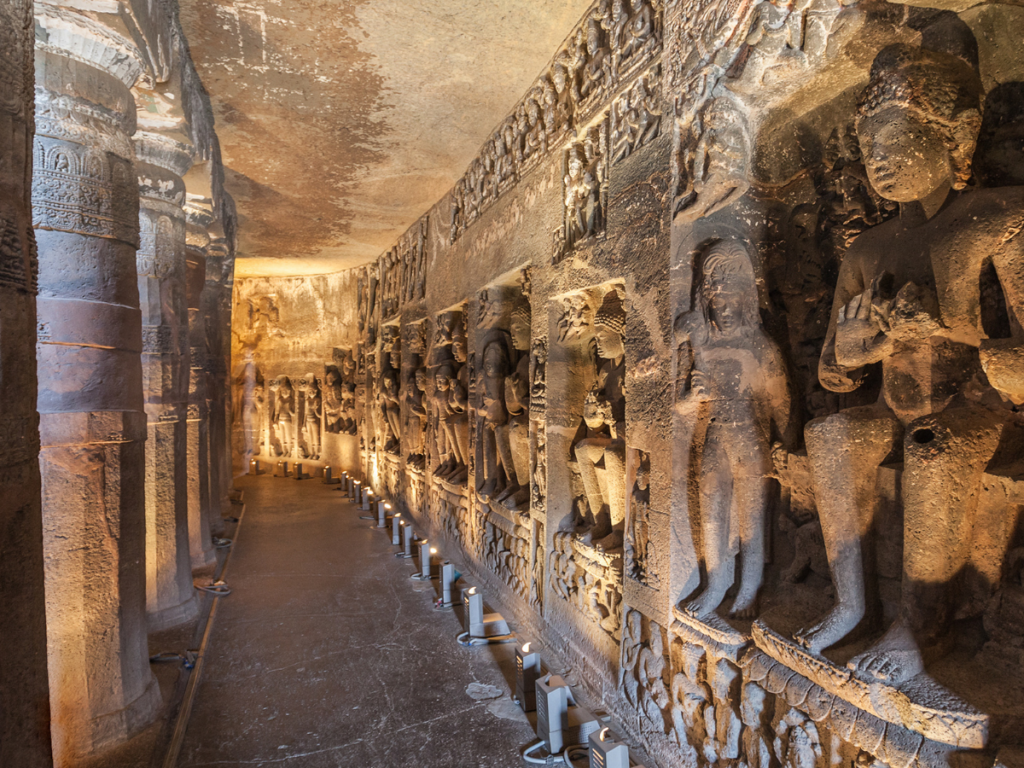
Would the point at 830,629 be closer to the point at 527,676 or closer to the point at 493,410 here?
the point at 527,676

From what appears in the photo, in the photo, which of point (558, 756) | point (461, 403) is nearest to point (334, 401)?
point (461, 403)

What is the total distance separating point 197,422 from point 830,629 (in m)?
6.35

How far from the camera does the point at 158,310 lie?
4.92m

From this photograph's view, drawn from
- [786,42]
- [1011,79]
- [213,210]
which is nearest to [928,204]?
[1011,79]

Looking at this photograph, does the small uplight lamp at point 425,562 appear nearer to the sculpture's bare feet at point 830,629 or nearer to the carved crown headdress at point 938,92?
the sculpture's bare feet at point 830,629

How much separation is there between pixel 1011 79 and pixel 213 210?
6383 mm

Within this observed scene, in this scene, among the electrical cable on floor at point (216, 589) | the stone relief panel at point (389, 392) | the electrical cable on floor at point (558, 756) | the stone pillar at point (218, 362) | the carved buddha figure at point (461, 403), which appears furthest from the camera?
the stone relief panel at point (389, 392)

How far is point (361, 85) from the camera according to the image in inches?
185

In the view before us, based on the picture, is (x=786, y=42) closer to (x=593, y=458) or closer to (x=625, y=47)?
(x=625, y=47)

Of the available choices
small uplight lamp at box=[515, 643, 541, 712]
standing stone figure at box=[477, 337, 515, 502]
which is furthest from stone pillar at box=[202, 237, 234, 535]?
small uplight lamp at box=[515, 643, 541, 712]

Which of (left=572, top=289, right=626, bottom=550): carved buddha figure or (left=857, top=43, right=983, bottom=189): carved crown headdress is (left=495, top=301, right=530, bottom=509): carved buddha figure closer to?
(left=572, top=289, right=626, bottom=550): carved buddha figure

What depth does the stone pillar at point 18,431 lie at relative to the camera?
4.42ft

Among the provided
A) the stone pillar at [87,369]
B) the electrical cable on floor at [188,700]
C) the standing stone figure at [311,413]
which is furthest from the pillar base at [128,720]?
the standing stone figure at [311,413]

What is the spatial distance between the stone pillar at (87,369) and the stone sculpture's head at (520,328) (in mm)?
2933
